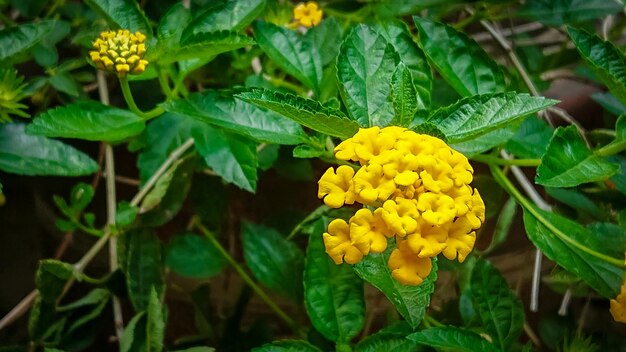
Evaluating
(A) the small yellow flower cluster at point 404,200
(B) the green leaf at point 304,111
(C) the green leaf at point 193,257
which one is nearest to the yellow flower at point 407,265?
(A) the small yellow flower cluster at point 404,200

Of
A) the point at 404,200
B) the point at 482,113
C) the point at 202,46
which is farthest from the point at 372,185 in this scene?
the point at 202,46

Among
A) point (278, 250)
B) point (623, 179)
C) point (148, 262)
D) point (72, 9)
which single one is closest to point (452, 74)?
point (623, 179)

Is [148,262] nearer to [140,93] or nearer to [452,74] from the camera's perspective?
[140,93]

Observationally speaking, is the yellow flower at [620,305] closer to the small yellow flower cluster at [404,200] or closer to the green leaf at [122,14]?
the small yellow flower cluster at [404,200]

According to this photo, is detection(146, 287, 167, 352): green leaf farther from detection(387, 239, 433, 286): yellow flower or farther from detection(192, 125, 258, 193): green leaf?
detection(387, 239, 433, 286): yellow flower

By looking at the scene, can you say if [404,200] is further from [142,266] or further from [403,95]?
[142,266]
